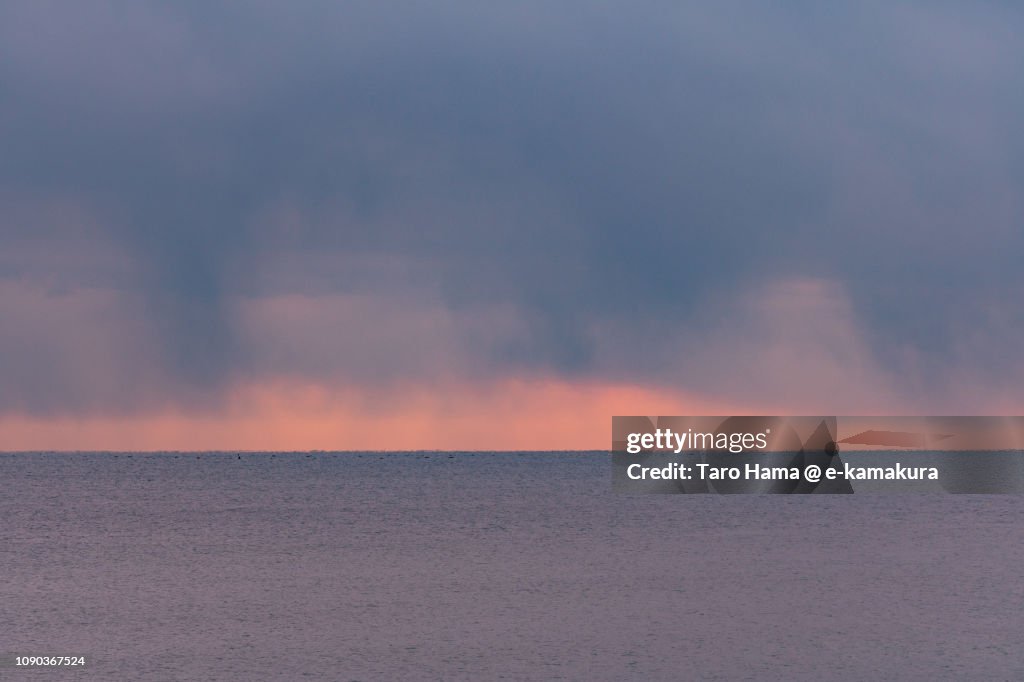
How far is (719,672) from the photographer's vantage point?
3434cm

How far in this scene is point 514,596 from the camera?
1967 inches

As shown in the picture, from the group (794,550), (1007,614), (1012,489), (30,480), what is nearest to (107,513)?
(794,550)

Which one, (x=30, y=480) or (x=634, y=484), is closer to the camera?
(x=634, y=484)

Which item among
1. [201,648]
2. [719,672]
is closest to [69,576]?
[201,648]

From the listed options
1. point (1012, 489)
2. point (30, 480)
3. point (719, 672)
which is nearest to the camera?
point (719, 672)

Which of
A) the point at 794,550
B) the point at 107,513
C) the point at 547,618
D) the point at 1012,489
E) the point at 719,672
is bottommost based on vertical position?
the point at 719,672

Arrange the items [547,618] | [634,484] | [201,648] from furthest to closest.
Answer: [634,484] < [547,618] < [201,648]

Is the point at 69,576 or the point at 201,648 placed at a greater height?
the point at 69,576

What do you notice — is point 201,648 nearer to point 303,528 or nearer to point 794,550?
point 794,550

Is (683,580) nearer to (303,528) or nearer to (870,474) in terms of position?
(303,528)

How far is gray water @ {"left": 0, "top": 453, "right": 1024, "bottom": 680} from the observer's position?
3591cm

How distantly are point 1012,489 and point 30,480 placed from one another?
15378 cm

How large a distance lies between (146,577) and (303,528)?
3090 centimetres

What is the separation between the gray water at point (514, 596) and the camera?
3591 cm
